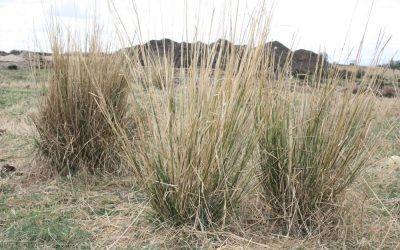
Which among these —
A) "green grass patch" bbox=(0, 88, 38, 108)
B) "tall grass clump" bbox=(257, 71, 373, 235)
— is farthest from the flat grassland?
"green grass patch" bbox=(0, 88, 38, 108)

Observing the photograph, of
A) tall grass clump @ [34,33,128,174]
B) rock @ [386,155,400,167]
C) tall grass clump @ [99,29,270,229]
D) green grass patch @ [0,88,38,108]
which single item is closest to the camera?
tall grass clump @ [99,29,270,229]

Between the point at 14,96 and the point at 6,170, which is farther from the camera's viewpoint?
the point at 14,96

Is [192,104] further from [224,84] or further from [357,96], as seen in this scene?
[357,96]

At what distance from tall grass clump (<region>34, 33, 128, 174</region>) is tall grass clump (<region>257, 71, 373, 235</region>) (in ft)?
4.63

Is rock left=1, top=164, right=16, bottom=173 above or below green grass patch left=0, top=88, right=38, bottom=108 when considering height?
above

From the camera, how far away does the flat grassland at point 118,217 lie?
2.58 m

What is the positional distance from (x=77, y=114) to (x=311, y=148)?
181 centimetres

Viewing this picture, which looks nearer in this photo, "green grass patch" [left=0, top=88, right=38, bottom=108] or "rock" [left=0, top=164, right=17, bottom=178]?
"rock" [left=0, top=164, right=17, bottom=178]

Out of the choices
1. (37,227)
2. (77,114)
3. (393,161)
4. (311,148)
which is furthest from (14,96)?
(311,148)

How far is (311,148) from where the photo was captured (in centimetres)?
261

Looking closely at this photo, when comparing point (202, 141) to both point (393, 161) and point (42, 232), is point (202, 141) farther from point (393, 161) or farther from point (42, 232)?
point (393, 161)

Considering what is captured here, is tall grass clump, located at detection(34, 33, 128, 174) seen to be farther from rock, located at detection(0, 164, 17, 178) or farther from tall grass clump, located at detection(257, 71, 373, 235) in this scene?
tall grass clump, located at detection(257, 71, 373, 235)

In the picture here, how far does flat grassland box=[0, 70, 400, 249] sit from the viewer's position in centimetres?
258

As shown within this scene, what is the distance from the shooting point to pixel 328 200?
2678mm
